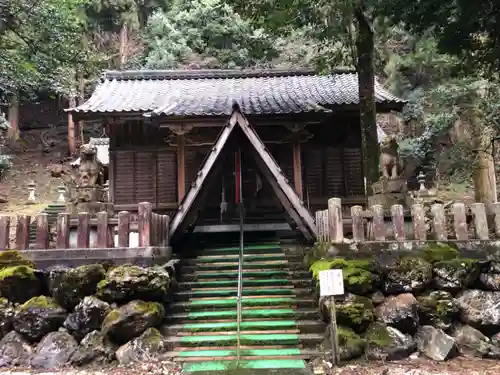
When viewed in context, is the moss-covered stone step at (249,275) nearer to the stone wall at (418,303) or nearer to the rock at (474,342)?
the stone wall at (418,303)

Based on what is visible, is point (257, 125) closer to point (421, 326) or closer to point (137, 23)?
point (421, 326)

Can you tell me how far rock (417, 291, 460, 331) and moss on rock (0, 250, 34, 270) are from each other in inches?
255

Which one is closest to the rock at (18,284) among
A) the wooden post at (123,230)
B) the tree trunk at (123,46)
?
the wooden post at (123,230)

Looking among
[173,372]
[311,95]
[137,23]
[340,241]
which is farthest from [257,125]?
[137,23]

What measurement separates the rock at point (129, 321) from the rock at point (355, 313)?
2901mm

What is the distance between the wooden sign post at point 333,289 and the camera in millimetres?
5805

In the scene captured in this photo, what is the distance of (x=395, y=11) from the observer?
8.41 m

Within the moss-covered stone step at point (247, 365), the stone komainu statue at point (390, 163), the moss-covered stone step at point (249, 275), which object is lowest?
the moss-covered stone step at point (247, 365)

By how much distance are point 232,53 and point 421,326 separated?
2772cm

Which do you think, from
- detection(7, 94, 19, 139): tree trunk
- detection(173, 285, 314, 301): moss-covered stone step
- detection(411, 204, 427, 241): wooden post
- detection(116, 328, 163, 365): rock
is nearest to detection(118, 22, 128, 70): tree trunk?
detection(7, 94, 19, 139): tree trunk

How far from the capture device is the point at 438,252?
6.84 m

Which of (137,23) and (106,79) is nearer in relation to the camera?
(106,79)

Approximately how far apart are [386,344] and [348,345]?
22.7 inches

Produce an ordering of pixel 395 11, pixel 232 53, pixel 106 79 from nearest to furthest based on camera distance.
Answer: pixel 395 11 < pixel 106 79 < pixel 232 53
